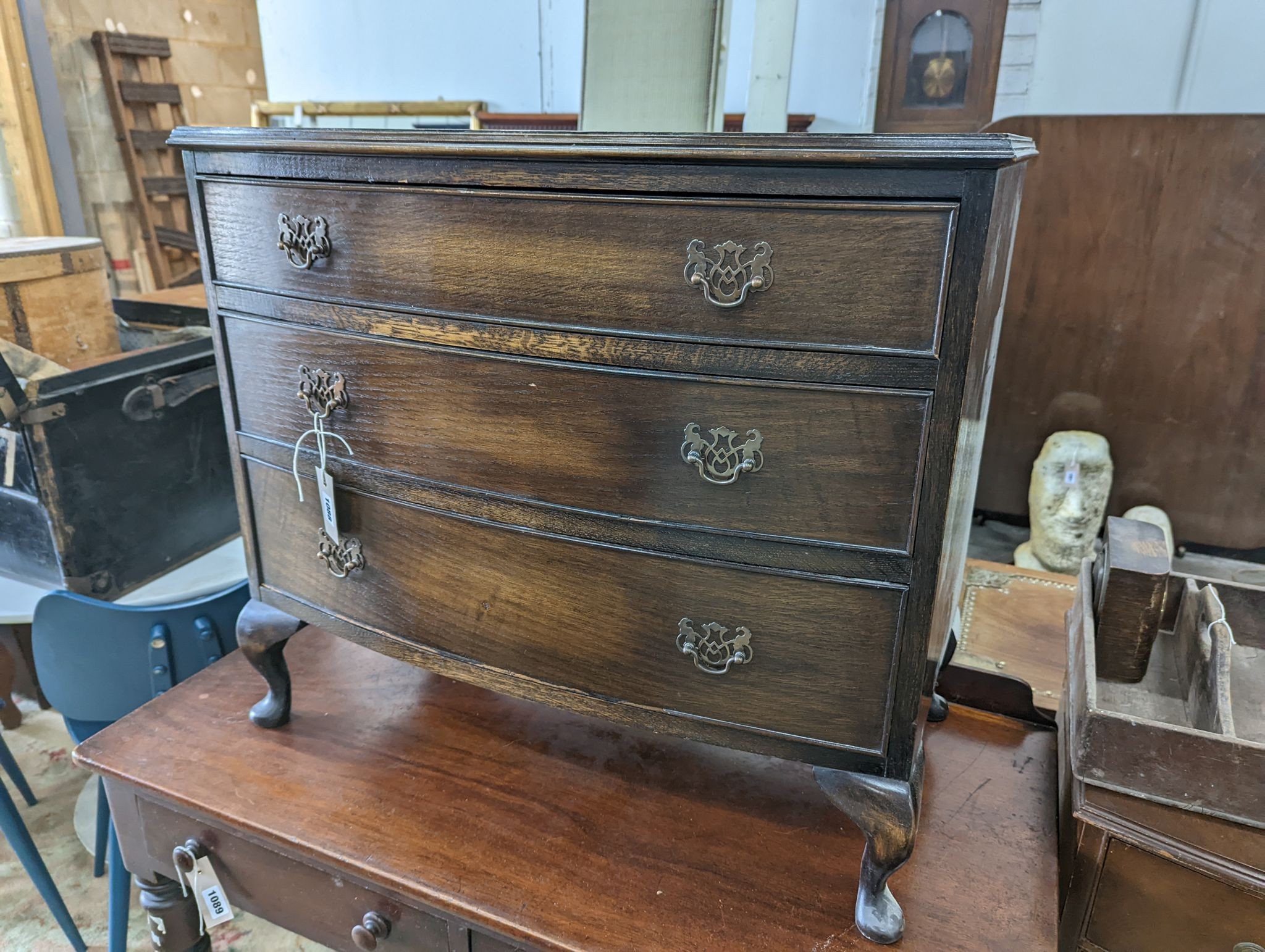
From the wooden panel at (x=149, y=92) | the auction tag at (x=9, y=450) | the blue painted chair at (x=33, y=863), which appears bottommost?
the blue painted chair at (x=33, y=863)

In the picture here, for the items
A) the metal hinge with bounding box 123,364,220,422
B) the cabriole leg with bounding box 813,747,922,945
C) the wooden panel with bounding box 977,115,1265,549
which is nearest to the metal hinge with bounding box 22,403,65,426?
the metal hinge with bounding box 123,364,220,422

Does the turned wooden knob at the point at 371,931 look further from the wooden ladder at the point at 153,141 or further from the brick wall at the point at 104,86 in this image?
the brick wall at the point at 104,86

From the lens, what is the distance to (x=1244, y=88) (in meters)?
2.90

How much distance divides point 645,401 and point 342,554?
509mm

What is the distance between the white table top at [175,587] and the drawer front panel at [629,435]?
73cm

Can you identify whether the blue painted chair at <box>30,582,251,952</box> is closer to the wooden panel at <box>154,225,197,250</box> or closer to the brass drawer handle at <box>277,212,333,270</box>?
the brass drawer handle at <box>277,212,333,270</box>

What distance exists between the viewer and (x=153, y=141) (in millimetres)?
3842

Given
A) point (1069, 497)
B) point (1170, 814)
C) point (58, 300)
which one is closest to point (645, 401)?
point (1170, 814)

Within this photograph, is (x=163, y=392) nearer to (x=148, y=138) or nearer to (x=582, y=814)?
(x=582, y=814)

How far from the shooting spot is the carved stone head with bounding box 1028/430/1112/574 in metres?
3.11

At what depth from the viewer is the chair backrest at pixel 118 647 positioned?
141cm

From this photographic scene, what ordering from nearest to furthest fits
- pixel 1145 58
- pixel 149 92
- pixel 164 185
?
pixel 1145 58
pixel 149 92
pixel 164 185

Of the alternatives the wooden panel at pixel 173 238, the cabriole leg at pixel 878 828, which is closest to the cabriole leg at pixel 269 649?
the cabriole leg at pixel 878 828

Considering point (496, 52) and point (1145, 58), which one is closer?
point (1145, 58)
